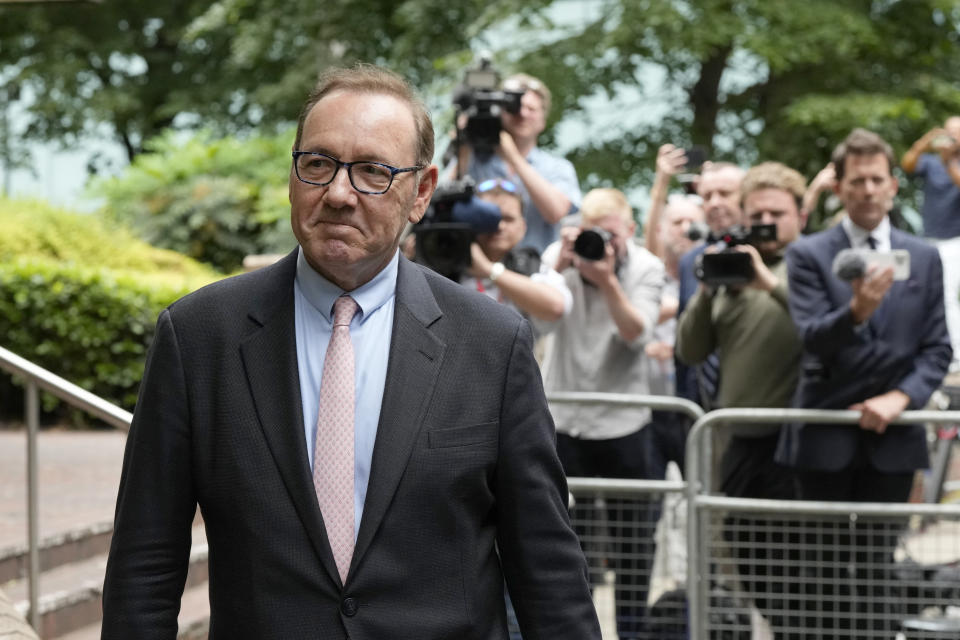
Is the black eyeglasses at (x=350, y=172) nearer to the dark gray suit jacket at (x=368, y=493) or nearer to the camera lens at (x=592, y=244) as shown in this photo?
the dark gray suit jacket at (x=368, y=493)

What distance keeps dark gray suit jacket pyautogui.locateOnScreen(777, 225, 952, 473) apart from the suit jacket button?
338 cm

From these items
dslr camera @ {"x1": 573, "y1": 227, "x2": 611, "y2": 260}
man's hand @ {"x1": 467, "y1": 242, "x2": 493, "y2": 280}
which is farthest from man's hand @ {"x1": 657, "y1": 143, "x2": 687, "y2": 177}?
man's hand @ {"x1": 467, "y1": 242, "x2": 493, "y2": 280}

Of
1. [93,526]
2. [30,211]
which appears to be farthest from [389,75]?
[30,211]

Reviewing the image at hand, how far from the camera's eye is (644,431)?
5.99 metres

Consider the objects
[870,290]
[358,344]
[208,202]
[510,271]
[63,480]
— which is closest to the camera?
[358,344]

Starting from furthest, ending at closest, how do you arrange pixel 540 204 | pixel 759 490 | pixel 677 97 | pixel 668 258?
1. pixel 677 97
2. pixel 668 258
3. pixel 540 204
4. pixel 759 490

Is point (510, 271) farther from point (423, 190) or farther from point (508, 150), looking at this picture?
point (423, 190)

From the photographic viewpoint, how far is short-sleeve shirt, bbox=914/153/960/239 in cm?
839

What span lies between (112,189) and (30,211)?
356 centimetres

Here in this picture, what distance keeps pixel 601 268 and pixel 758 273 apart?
0.64 meters

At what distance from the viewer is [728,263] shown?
17.9ft

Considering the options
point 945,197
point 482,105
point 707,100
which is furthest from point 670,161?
point 707,100

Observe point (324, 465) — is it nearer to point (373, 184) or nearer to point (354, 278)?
point (354, 278)

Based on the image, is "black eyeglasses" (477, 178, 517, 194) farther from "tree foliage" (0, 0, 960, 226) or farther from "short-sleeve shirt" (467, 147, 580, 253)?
"tree foliage" (0, 0, 960, 226)
